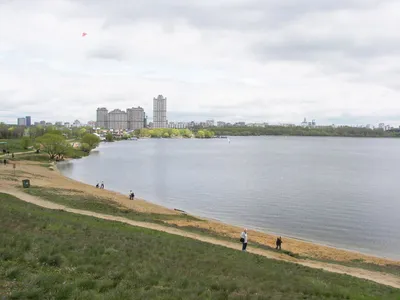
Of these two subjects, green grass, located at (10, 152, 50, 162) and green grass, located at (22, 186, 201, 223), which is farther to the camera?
green grass, located at (10, 152, 50, 162)

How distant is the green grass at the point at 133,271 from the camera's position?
10562 mm

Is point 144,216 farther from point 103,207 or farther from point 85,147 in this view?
point 85,147

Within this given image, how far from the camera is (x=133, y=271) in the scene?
43.8ft

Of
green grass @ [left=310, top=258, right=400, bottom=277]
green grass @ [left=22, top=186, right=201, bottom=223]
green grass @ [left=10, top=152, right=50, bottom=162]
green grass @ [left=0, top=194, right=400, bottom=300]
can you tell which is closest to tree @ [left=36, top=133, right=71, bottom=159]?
green grass @ [left=10, top=152, right=50, bottom=162]

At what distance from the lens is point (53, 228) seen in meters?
18.9

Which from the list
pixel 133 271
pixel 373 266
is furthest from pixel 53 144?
pixel 133 271

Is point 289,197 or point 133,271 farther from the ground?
point 133,271

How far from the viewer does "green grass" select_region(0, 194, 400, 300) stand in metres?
10.6

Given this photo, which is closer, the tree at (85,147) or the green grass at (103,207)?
the green grass at (103,207)

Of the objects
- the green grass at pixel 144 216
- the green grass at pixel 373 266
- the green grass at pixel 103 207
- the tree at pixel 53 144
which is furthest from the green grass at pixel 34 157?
the green grass at pixel 373 266

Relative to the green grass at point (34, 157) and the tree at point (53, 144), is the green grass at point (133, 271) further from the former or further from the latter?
the tree at point (53, 144)

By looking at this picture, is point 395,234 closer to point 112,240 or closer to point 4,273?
point 112,240

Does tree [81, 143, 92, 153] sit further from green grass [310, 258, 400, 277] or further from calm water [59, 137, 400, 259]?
green grass [310, 258, 400, 277]

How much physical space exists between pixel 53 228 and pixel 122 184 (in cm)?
4870
